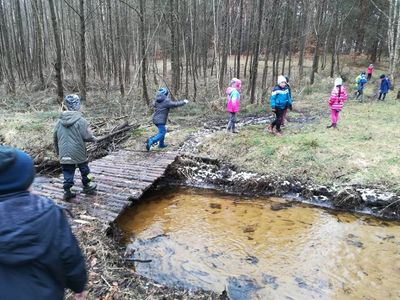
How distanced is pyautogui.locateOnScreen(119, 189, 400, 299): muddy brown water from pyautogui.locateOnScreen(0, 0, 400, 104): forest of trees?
32.3ft

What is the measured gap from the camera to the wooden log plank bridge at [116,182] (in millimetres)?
6582

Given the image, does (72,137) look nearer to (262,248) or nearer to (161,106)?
(161,106)

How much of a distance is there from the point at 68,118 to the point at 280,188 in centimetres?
505

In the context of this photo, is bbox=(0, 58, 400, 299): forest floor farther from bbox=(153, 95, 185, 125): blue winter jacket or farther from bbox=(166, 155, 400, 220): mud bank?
bbox=(153, 95, 185, 125): blue winter jacket

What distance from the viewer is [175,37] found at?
21.5 meters

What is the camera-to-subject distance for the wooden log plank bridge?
658 centimetres

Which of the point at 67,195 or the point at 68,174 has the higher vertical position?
the point at 68,174

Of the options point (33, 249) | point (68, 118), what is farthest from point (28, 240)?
point (68, 118)

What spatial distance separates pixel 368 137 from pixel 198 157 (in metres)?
5.20

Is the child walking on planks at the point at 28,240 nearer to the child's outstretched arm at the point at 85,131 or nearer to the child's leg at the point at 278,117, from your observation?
the child's outstretched arm at the point at 85,131

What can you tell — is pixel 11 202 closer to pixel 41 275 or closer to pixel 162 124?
pixel 41 275


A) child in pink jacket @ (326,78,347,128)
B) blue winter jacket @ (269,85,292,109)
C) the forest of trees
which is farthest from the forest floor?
the forest of trees

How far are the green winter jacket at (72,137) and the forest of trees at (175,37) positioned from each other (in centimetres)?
1030

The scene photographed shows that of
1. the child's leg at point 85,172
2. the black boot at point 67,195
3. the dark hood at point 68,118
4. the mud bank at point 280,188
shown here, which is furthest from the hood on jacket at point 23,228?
the mud bank at point 280,188
